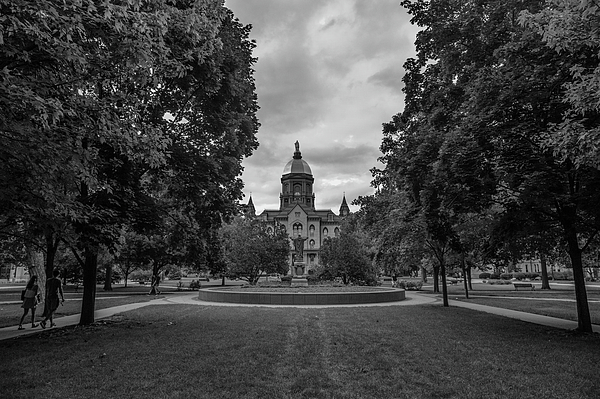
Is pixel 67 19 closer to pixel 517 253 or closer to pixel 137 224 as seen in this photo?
pixel 137 224

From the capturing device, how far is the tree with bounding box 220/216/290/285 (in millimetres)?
40500

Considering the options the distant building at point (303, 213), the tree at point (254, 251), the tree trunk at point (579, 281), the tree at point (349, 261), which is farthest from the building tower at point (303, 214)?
the tree trunk at point (579, 281)

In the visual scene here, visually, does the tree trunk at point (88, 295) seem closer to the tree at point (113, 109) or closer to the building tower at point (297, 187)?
the tree at point (113, 109)

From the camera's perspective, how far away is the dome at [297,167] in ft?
399

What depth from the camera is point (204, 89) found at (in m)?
12.2

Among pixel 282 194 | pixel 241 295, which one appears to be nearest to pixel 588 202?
pixel 241 295

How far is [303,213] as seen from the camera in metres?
107

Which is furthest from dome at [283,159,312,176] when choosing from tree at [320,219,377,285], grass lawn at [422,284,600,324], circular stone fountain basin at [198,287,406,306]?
circular stone fountain basin at [198,287,406,306]

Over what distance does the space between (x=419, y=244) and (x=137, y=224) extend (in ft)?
52.2

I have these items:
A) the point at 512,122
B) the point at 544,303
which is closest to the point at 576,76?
the point at 512,122

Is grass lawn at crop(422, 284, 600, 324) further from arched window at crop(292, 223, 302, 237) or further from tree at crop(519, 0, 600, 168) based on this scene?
arched window at crop(292, 223, 302, 237)

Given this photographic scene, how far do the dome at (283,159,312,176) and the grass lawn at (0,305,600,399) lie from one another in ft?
359

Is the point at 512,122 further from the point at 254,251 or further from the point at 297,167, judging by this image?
the point at 297,167

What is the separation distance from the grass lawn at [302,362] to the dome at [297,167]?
109414mm
